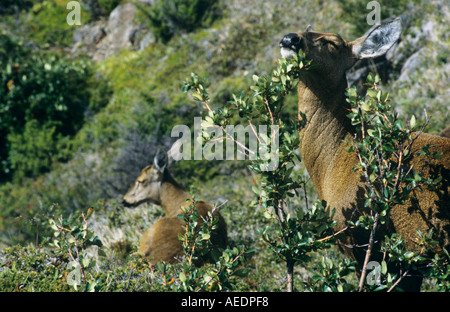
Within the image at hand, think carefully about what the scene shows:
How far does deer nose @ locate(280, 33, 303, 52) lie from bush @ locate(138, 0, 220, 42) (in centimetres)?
1150

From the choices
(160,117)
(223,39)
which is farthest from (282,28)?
(160,117)

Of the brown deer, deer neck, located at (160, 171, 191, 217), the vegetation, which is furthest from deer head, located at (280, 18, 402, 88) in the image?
deer neck, located at (160, 171, 191, 217)

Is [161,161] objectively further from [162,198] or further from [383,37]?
[383,37]

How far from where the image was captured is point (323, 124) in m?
4.05

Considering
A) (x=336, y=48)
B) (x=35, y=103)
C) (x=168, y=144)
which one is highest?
(x=336, y=48)

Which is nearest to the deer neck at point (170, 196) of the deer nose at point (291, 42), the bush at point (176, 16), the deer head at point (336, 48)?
the deer head at point (336, 48)

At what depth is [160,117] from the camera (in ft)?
35.7

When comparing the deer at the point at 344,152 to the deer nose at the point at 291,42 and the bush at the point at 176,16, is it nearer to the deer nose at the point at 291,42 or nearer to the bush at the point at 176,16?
the deer nose at the point at 291,42

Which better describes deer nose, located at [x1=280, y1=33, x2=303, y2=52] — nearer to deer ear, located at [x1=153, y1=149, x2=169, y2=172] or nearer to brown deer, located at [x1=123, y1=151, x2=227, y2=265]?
brown deer, located at [x1=123, y1=151, x2=227, y2=265]

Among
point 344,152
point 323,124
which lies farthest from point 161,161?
point 344,152

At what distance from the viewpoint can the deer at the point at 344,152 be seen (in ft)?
11.6

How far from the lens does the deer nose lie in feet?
12.0

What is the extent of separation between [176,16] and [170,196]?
30.3 ft
